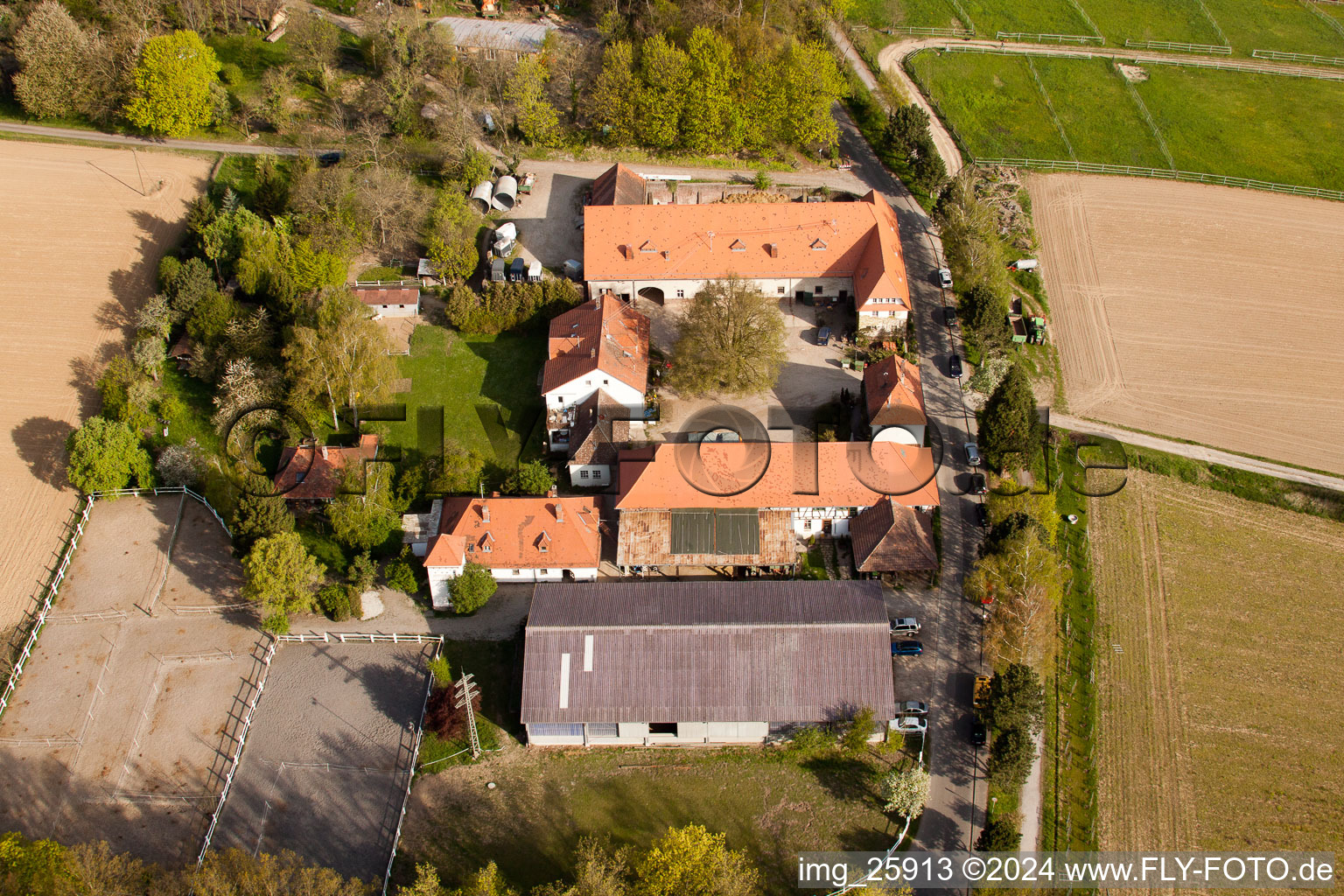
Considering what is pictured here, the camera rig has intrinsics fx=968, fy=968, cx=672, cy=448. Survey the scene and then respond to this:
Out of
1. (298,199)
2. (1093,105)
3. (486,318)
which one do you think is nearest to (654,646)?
(486,318)

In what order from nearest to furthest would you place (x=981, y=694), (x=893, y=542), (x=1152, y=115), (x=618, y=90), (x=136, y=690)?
(x=981, y=694) < (x=136, y=690) < (x=893, y=542) < (x=618, y=90) < (x=1152, y=115)

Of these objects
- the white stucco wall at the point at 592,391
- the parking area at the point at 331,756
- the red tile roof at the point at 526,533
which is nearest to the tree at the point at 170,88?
the white stucco wall at the point at 592,391

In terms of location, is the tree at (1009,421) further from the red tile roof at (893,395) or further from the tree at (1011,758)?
the tree at (1011,758)

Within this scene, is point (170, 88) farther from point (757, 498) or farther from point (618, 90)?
point (757, 498)

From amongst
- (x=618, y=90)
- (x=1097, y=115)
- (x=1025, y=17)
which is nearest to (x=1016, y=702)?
(x=618, y=90)

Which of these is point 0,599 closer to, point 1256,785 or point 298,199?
point 298,199
